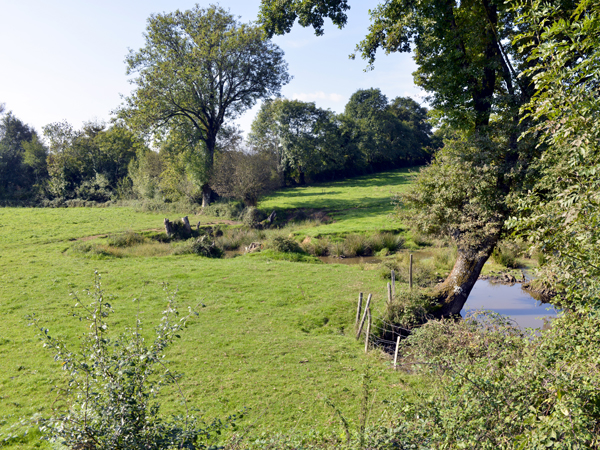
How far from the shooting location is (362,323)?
12609mm

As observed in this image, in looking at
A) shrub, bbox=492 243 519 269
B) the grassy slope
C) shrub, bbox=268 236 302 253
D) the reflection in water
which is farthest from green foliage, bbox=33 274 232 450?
shrub, bbox=492 243 519 269

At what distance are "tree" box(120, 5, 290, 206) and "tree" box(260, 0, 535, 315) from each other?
2365 cm

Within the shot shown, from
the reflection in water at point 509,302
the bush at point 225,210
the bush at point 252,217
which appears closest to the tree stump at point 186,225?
the bush at point 252,217

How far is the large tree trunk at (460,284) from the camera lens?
14.7 m

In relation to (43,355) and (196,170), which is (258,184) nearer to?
(196,170)

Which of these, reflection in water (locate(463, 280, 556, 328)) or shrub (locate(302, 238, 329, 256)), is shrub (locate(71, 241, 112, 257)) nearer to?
shrub (locate(302, 238, 329, 256))

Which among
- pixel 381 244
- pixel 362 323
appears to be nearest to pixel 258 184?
pixel 381 244

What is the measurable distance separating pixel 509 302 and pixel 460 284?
17.7 feet

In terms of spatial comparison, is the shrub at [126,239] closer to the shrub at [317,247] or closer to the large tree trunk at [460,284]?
the shrub at [317,247]

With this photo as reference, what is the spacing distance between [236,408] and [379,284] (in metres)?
11.2

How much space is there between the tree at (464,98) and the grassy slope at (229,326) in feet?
13.9

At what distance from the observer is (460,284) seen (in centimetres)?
1495

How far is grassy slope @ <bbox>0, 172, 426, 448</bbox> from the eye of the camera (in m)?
8.79

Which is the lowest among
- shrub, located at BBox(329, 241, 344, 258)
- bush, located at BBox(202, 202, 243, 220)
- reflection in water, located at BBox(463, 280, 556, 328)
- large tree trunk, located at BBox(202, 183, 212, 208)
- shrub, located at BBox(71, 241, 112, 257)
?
reflection in water, located at BBox(463, 280, 556, 328)
